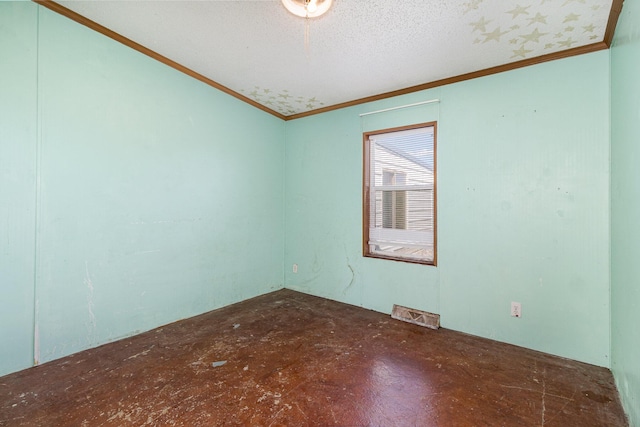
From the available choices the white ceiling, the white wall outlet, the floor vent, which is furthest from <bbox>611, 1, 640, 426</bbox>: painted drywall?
the floor vent

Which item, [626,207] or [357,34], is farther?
[357,34]

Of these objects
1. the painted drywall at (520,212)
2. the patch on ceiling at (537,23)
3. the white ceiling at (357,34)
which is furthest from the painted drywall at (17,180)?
the patch on ceiling at (537,23)

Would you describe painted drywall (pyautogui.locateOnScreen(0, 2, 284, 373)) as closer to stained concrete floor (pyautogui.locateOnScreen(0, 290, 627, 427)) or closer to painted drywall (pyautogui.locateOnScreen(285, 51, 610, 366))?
stained concrete floor (pyautogui.locateOnScreen(0, 290, 627, 427))

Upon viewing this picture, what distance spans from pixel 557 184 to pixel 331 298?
263 centimetres

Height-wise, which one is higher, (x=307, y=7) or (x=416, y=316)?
(x=307, y=7)

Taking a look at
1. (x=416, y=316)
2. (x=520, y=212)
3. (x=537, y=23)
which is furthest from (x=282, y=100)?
(x=416, y=316)

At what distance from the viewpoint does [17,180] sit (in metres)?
1.85

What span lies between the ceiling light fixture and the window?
5.07 ft

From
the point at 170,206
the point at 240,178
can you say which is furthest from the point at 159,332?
the point at 240,178

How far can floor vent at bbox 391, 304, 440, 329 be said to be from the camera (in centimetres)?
275

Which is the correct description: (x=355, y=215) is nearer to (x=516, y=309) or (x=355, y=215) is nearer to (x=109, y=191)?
(x=516, y=309)

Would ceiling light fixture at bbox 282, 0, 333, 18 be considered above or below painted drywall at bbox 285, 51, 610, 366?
above

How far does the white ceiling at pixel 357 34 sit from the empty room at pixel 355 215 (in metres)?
0.02

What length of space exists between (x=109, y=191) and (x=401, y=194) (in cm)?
287
